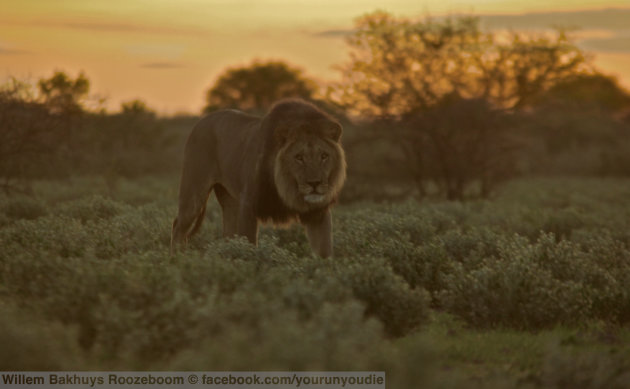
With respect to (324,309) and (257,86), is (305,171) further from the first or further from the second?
(257,86)

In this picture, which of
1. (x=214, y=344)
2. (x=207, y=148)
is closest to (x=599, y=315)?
(x=214, y=344)

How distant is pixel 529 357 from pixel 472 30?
19.7 m

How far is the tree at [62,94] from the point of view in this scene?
1583cm

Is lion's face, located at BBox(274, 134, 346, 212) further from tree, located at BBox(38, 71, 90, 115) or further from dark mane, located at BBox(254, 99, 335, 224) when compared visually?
tree, located at BBox(38, 71, 90, 115)

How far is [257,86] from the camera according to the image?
56.2 meters

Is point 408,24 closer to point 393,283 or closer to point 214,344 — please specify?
point 393,283

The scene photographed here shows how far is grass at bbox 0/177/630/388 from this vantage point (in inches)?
171

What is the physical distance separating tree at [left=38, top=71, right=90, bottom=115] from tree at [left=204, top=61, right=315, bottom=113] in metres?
35.7

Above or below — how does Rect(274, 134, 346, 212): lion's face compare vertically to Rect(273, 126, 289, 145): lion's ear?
below

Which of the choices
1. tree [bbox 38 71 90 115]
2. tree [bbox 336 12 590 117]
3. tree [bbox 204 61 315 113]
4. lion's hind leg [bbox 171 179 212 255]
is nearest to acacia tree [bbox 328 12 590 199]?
tree [bbox 336 12 590 117]

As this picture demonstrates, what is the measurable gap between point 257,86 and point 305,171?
49.6 m

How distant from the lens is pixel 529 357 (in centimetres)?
542

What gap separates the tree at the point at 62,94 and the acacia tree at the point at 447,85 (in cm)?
674

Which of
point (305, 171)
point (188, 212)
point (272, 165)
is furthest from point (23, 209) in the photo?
point (305, 171)
